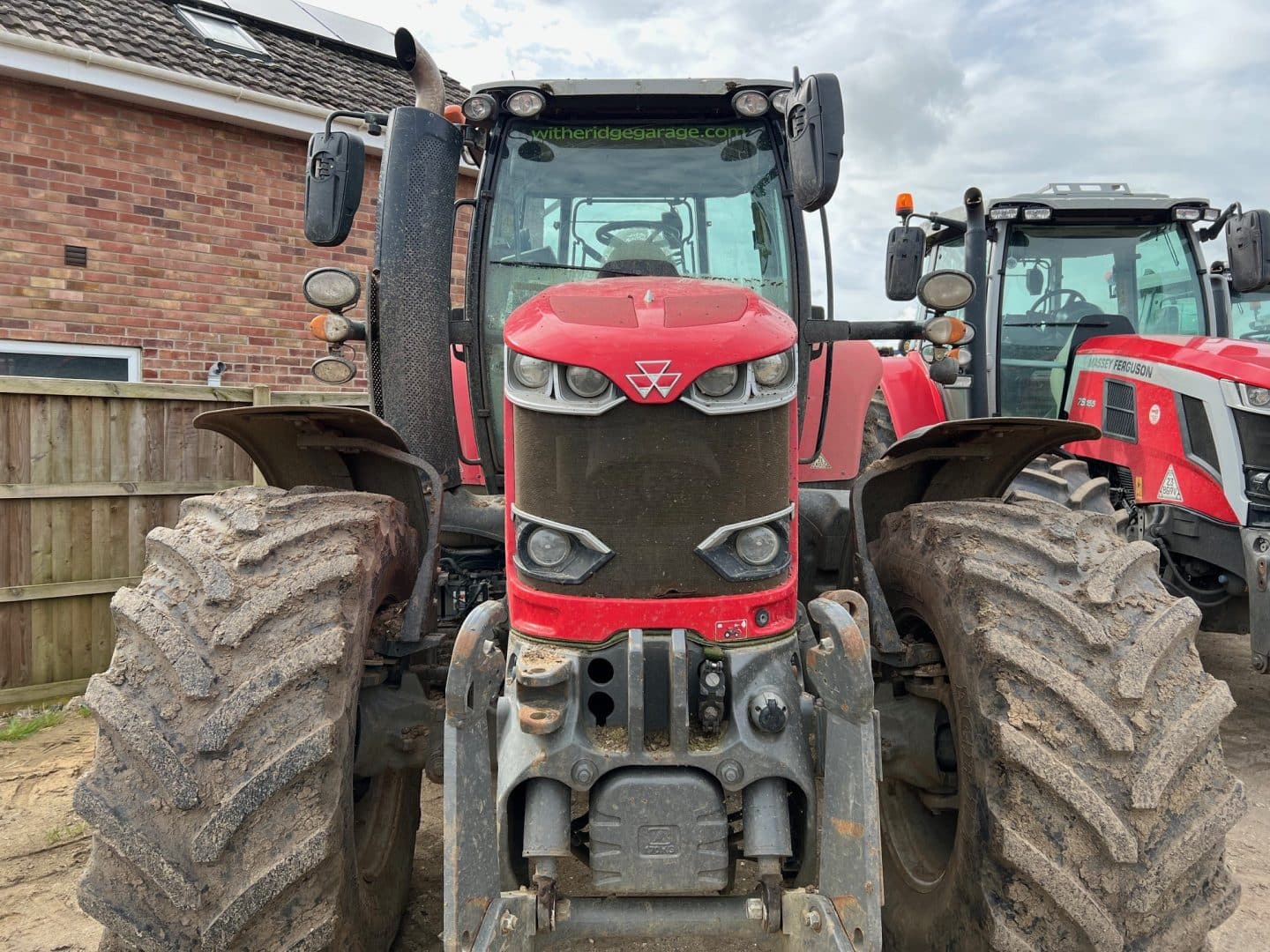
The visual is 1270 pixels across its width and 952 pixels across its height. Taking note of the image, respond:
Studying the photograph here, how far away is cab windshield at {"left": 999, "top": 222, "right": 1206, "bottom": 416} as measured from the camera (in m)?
6.38

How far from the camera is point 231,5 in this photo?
10625 mm

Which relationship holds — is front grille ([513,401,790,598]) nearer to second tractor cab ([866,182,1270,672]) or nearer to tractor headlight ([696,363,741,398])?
tractor headlight ([696,363,741,398])

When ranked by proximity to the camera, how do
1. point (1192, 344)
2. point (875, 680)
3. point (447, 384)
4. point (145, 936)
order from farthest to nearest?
point (1192, 344) < point (447, 384) < point (875, 680) < point (145, 936)

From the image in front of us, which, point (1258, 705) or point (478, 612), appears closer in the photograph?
point (478, 612)

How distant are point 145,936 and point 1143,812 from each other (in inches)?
84.1

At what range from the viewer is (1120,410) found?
5.69 m

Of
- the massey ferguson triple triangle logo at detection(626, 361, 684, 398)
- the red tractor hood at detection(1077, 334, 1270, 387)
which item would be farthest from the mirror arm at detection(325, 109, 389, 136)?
the red tractor hood at detection(1077, 334, 1270, 387)

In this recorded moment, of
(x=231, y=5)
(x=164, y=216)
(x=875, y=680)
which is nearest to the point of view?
(x=875, y=680)

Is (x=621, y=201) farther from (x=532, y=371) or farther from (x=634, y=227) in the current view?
(x=532, y=371)

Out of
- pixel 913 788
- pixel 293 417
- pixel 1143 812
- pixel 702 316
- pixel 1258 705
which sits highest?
pixel 702 316

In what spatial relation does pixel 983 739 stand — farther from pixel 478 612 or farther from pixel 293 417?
pixel 293 417

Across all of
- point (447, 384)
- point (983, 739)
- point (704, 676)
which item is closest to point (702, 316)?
point (704, 676)

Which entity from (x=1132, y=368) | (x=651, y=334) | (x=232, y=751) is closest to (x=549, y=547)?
(x=651, y=334)

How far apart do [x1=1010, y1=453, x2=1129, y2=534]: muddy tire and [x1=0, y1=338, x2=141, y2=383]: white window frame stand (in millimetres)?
6215
